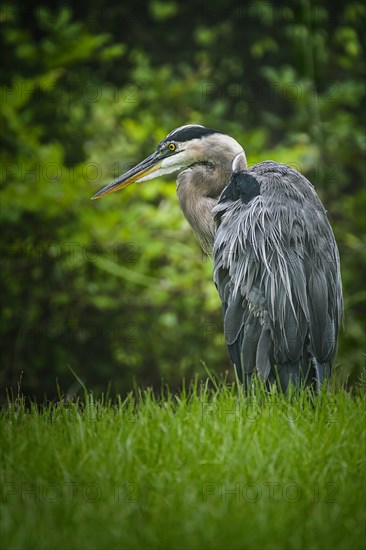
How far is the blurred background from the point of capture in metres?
6.09

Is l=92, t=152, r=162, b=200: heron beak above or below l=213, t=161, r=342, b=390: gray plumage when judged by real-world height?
above

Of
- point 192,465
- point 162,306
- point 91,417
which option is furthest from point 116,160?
point 192,465

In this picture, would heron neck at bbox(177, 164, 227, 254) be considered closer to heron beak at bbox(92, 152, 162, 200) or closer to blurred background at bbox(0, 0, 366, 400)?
heron beak at bbox(92, 152, 162, 200)

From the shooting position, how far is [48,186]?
5820mm

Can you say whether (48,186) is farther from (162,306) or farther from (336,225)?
(336,225)

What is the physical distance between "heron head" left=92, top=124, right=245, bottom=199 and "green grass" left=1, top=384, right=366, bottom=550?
58.1 inches

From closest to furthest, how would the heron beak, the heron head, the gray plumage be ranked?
the gray plumage, the heron head, the heron beak

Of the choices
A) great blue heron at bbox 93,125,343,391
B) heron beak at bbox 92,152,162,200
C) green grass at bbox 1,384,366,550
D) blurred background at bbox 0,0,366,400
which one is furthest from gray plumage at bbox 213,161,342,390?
blurred background at bbox 0,0,366,400

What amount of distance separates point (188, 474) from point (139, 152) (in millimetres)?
4456

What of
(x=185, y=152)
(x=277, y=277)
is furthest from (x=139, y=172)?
(x=277, y=277)

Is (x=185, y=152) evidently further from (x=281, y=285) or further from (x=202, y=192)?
(x=281, y=285)

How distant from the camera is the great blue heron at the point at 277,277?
12.0ft

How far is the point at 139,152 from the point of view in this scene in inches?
265

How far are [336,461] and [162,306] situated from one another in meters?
3.91
